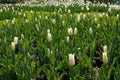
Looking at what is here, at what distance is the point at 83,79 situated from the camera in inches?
155

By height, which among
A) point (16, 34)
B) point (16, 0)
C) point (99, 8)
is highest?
point (16, 34)

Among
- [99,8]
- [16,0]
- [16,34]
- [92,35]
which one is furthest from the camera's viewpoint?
[16,0]

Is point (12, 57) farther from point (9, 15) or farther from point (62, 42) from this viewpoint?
point (9, 15)

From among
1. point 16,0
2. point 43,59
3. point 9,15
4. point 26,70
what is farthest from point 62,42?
point 16,0

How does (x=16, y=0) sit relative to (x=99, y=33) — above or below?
below

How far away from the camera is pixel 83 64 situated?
4648mm

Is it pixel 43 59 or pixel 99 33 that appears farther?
pixel 99 33

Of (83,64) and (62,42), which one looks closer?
(83,64)

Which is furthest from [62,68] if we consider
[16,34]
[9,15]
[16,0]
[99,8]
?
[16,0]

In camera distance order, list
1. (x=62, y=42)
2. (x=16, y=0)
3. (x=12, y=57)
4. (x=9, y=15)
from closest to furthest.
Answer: (x=12, y=57) → (x=62, y=42) → (x=9, y=15) → (x=16, y=0)

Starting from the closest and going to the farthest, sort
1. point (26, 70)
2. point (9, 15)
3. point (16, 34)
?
1. point (26, 70)
2. point (16, 34)
3. point (9, 15)

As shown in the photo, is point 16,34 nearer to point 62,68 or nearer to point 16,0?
point 62,68

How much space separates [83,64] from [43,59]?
34.3 inches

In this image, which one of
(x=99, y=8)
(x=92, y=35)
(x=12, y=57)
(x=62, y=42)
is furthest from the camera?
(x=99, y=8)
